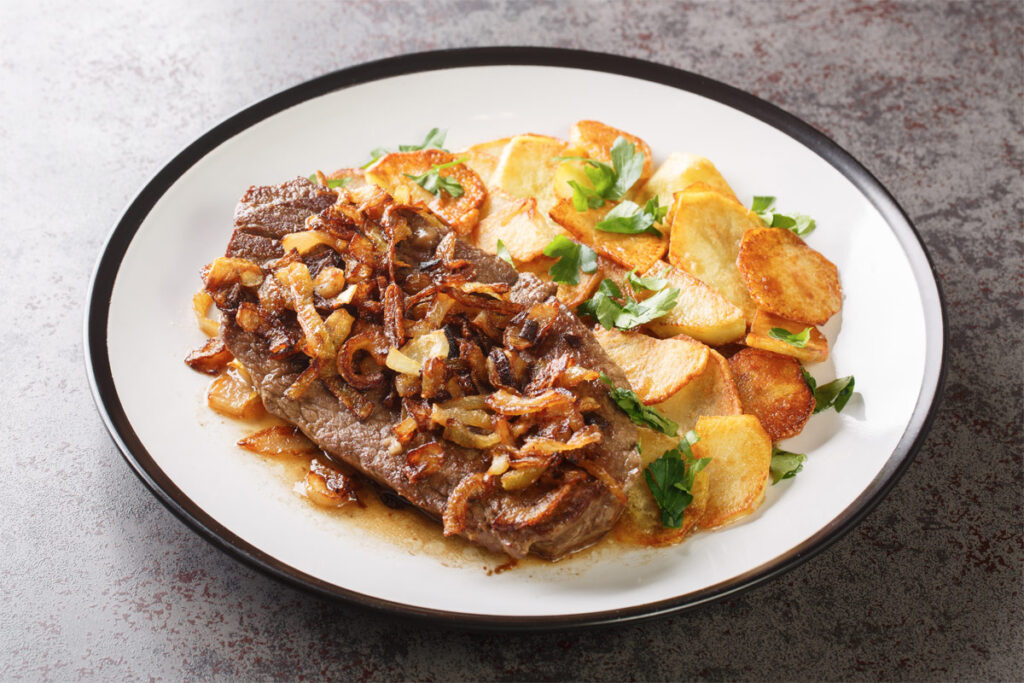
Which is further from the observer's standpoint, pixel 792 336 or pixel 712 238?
pixel 712 238

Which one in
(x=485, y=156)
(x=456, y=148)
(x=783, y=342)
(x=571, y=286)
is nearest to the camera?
(x=783, y=342)

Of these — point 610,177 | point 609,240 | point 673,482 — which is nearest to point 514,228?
point 609,240

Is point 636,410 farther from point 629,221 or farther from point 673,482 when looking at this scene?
point 629,221

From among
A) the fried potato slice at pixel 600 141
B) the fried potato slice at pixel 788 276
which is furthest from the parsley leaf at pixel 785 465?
the fried potato slice at pixel 600 141

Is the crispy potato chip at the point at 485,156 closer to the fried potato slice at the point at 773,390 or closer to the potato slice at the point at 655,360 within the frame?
the potato slice at the point at 655,360

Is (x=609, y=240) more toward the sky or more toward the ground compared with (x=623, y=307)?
more toward the sky

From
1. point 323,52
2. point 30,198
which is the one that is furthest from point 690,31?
point 30,198
